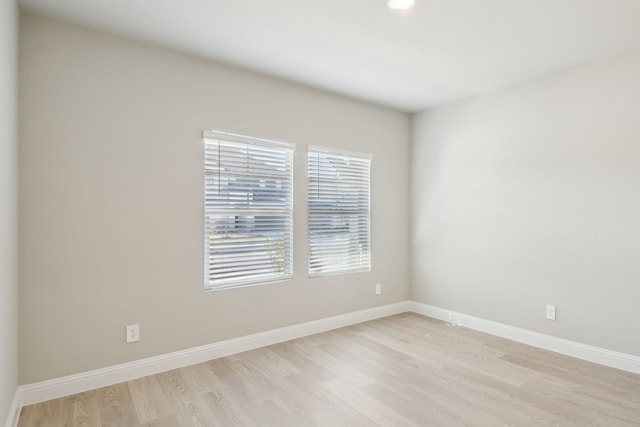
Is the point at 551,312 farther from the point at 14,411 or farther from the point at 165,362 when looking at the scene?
the point at 14,411

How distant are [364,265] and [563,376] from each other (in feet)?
6.91

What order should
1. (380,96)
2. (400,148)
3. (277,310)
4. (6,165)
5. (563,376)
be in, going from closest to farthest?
(6,165), (563,376), (277,310), (380,96), (400,148)

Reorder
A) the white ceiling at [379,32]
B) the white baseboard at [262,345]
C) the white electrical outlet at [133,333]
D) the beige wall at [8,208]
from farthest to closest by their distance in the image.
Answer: the white electrical outlet at [133,333]
the white baseboard at [262,345]
the white ceiling at [379,32]
the beige wall at [8,208]

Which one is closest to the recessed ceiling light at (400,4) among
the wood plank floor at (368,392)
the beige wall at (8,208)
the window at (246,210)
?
the window at (246,210)

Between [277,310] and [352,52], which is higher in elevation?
[352,52]

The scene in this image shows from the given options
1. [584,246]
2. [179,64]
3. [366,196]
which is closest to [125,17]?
[179,64]

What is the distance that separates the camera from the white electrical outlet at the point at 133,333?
2.64m

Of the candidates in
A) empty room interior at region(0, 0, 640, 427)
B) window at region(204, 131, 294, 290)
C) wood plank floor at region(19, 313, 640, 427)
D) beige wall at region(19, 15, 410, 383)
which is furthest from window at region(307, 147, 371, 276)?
wood plank floor at region(19, 313, 640, 427)

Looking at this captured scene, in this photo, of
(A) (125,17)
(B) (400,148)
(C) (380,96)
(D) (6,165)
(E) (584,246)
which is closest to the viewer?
(D) (6,165)

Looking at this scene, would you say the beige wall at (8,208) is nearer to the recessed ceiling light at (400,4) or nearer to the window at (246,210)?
the window at (246,210)

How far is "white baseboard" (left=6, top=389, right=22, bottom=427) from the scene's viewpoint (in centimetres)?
197

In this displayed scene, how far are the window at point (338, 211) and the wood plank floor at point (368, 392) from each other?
96cm

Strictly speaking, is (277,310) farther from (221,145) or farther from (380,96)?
(380,96)

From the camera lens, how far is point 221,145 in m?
3.09
